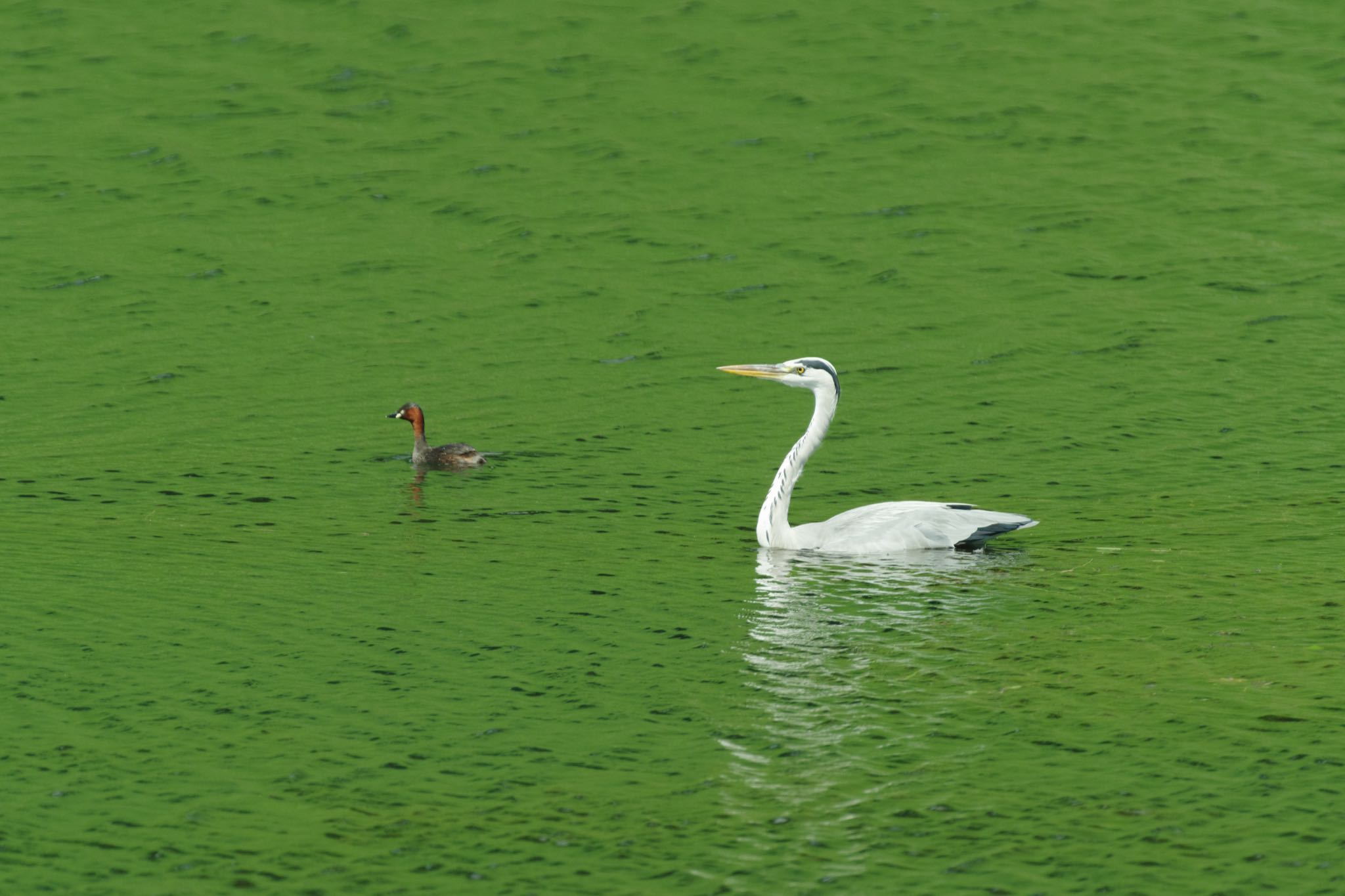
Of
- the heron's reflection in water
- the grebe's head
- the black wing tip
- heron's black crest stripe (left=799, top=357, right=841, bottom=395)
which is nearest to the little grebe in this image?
the grebe's head

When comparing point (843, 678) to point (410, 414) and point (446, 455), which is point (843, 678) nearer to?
point (446, 455)

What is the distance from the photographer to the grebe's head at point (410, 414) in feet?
67.1

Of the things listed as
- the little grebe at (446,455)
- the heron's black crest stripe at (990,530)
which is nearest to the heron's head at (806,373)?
the heron's black crest stripe at (990,530)

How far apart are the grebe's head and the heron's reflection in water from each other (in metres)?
5.54

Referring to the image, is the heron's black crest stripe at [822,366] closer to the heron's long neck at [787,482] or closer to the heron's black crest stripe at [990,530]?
the heron's long neck at [787,482]

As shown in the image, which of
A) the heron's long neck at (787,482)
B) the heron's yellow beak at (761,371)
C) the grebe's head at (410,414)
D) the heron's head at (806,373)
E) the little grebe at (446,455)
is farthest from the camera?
the grebe's head at (410,414)

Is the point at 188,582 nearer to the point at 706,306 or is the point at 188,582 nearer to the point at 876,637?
the point at 876,637

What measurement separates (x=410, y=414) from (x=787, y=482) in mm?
5422

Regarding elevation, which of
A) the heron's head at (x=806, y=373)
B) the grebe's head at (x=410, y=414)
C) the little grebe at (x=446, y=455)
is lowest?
the little grebe at (x=446, y=455)

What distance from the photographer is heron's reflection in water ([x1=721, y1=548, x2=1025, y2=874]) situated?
399 inches

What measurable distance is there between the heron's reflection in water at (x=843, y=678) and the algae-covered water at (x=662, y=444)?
0.05 metres

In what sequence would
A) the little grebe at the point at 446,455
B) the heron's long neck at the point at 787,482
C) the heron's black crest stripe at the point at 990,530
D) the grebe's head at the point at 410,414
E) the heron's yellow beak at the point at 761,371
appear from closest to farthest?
1. the heron's black crest stripe at the point at 990,530
2. the heron's long neck at the point at 787,482
3. the heron's yellow beak at the point at 761,371
4. the little grebe at the point at 446,455
5. the grebe's head at the point at 410,414

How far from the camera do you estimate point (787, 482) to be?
16.7 metres

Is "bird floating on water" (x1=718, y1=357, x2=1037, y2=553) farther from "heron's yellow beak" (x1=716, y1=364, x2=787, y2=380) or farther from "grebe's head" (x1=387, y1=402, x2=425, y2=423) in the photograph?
"grebe's head" (x1=387, y1=402, x2=425, y2=423)
